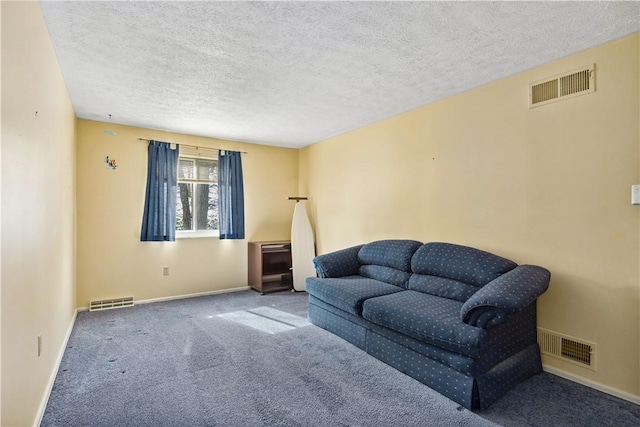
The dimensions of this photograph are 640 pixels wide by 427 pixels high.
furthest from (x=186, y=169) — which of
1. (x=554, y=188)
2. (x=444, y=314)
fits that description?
(x=554, y=188)

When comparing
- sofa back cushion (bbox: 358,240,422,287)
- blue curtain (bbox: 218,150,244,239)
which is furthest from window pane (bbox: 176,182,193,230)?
sofa back cushion (bbox: 358,240,422,287)

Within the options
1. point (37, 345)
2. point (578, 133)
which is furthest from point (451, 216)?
point (37, 345)

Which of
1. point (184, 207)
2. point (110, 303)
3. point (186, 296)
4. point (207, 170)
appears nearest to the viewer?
point (110, 303)

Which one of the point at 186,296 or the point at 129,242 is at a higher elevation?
the point at 129,242

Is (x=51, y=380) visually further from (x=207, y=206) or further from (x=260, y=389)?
(x=207, y=206)

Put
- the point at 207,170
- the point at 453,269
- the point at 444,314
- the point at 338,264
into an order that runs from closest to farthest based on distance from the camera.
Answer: the point at 444,314
the point at 453,269
the point at 338,264
the point at 207,170

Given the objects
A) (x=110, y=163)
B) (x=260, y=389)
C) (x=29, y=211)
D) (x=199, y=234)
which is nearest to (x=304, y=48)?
(x=29, y=211)

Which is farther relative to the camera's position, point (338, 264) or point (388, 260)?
point (338, 264)

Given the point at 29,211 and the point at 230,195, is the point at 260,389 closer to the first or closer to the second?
the point at 29,211

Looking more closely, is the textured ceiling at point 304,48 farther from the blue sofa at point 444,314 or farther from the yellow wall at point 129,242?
the blue sofa at point 444,314

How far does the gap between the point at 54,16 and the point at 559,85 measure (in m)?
3.50

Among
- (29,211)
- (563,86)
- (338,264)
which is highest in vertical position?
(563,86)

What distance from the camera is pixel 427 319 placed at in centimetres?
229

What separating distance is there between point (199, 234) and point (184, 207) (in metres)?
0.46
